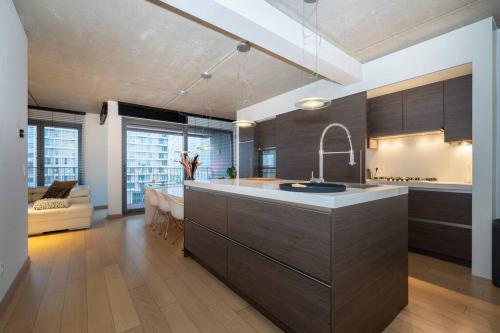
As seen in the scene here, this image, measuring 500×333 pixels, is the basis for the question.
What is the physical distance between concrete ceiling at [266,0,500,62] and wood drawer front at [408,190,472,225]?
1.91 meters

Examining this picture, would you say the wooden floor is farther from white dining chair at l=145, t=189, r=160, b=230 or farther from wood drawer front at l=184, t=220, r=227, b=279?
white dining chair at l=145, t=189, r=160, b=230

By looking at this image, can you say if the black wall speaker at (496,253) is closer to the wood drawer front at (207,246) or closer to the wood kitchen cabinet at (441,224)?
the wood kitchen cabinet at (441,224)

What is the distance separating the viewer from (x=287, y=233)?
1456mm

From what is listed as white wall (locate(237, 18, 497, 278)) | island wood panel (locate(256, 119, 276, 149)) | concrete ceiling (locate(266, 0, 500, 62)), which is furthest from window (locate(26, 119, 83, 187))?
white wall (locate(237, 18, 497, 278))

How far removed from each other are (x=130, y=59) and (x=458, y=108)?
14.4 ft

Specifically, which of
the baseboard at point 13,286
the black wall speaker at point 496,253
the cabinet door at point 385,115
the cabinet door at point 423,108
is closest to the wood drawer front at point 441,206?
the black wall speaker at point 496,253

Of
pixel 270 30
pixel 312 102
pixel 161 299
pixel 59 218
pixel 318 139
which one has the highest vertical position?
pixel 270 30

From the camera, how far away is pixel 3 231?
187cm

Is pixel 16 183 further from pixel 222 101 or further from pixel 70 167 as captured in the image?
pixel 70 167

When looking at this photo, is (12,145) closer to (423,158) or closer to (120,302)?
(120,302)

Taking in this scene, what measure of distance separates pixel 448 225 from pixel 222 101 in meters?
4.55

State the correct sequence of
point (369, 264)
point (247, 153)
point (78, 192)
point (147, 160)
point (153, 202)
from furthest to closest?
point (147, 160), point (247, 153), point (78, 192), point (153, 202), point (369, 264)

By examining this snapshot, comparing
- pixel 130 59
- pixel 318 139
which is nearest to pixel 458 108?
pixel 318 139

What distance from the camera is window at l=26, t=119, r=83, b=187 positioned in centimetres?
544
